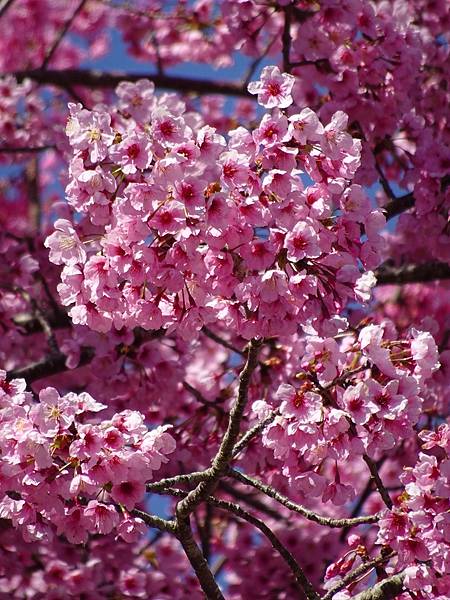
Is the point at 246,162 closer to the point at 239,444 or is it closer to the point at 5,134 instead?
the point at 239,444

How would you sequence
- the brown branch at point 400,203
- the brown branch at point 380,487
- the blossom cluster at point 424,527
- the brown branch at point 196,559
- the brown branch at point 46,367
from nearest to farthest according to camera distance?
the blossom cluster at point 424,527, the brown branch at point 380,487, the brown branch at point 196,559, the brown branch at point 46,367, the brown branch at point 400,203

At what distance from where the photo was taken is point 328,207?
3.90 metres

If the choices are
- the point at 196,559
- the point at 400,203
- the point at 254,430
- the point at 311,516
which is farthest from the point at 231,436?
the point at 400,203

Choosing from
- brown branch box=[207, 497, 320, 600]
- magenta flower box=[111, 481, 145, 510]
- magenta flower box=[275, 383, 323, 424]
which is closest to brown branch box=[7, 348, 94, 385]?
brown branch box=[207, 497, 320, 600]

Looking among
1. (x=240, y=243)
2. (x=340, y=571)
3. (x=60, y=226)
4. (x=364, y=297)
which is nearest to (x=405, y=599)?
(x=340, y=571)

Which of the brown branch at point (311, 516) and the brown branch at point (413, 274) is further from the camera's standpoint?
the brown branch at point (413, 274)

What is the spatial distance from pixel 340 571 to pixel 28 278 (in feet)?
9.24

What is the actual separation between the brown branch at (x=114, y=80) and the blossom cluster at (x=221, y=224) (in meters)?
4.06

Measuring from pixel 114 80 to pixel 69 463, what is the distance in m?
4.82

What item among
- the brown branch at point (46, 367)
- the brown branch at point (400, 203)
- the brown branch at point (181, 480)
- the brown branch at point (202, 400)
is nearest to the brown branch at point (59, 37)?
the brown branch at point (46, 367)

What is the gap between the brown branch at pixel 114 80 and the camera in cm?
809

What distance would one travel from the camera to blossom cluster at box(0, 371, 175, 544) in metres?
3.84

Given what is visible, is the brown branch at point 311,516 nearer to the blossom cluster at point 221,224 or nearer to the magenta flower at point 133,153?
the blossom cluster at point 221,224

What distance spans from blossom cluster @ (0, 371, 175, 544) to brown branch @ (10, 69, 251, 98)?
448 cm
